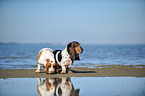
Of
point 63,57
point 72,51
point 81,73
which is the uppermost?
point 72,51

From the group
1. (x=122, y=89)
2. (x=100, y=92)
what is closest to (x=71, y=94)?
(x=100, y=92)

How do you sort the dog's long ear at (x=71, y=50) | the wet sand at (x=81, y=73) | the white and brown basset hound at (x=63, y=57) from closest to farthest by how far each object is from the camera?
the wet sand at (x=81, y=73) < the white and brown basset hound at (x=63, y=57) < the dog's long ear at (x=71, y=50)

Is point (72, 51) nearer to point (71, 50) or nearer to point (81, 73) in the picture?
point (71, 50)

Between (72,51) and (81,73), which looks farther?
(81,73)

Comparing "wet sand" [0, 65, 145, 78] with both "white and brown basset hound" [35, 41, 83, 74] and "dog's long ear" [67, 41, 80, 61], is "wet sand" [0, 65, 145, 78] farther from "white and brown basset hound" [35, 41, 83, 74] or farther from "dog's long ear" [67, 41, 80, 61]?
"dog's long ear" [67, 41, 80, 61]

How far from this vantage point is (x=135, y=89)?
25.5ft

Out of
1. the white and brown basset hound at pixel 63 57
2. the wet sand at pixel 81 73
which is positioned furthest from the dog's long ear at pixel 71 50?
the wet sand at pixel 81 73

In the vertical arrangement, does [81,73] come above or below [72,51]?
below

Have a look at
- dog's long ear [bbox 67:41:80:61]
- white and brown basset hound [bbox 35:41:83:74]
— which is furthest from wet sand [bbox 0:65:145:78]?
dog's long ear [bbox 67:41:80:61]

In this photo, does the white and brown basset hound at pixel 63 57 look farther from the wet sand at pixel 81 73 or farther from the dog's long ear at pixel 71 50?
the wet sand at pixel 81 73

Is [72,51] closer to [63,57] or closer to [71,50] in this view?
[71,50]

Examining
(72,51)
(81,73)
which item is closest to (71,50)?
(72,51)

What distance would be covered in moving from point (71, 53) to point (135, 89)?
5.41m

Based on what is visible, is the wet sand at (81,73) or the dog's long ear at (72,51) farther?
the dog's long ear at (72,51)
